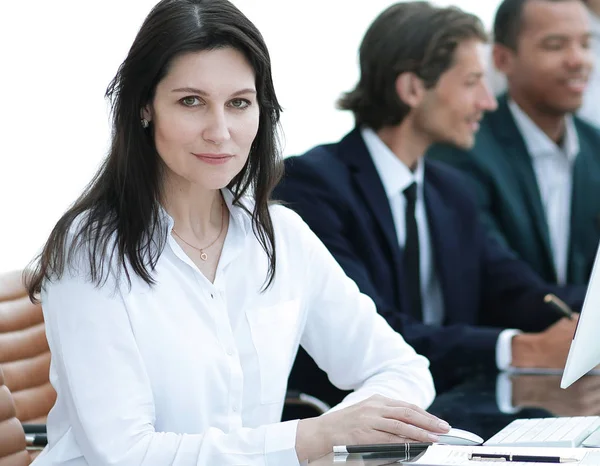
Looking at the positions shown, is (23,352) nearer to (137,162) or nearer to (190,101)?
(137,162)

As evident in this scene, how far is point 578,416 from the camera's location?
1.88 m

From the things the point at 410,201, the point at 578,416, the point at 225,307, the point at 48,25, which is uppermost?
the point at 48,25

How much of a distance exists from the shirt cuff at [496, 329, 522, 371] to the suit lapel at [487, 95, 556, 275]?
1264 mm

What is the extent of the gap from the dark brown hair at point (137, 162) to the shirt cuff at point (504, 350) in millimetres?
1100

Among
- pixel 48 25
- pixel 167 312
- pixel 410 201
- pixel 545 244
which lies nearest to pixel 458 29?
pixel 410 201

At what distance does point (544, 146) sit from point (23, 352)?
7.66 feet

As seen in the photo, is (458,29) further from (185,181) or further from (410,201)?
(185,181)

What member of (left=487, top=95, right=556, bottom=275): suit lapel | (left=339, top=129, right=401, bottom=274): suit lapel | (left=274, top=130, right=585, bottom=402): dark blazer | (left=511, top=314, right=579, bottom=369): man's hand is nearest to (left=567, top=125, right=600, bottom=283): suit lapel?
(left=487, top=95, right=556, bottom=275): suit lapel

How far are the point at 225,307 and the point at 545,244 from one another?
2.24 meters

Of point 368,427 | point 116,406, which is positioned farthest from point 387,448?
point 116,406

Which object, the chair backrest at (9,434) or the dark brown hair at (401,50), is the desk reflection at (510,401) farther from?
the dark brown hair at (401,50)

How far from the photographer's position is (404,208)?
3.01 metres

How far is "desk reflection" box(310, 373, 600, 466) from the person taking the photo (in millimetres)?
1924

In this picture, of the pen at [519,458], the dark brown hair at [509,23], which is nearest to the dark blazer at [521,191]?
the dark brown hair at [509,23]
